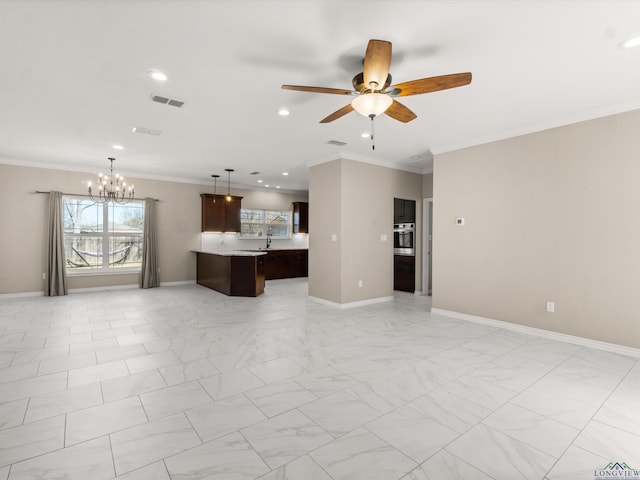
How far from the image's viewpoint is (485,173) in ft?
15.1

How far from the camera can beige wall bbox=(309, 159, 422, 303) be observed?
5.60m

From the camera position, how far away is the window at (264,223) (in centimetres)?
940

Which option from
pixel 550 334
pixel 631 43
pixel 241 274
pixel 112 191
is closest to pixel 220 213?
pixel 112 191

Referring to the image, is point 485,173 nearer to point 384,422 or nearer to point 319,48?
point 319,48

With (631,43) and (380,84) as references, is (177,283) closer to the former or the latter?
(380,84)

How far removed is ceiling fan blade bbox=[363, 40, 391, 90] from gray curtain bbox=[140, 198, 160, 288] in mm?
6710

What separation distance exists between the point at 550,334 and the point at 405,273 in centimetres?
342

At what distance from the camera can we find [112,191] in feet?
22.9

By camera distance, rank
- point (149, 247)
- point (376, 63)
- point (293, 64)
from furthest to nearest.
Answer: point (149, 247) → point (293, 64) → point (376, 63)

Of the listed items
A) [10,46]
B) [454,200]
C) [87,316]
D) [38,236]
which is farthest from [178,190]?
[454,200]

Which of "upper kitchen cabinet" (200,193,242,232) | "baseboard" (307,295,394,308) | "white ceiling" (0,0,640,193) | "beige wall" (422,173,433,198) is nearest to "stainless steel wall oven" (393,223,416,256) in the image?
"beige wall" (422,173,433,198)

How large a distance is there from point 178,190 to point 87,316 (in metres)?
3.97

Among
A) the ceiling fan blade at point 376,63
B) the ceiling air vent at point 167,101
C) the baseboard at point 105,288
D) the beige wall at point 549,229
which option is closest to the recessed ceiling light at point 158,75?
the ceiling air vent at point 167,101

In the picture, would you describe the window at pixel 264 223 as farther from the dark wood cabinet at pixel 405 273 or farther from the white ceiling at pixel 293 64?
the white ceiling at pixel 293 64
